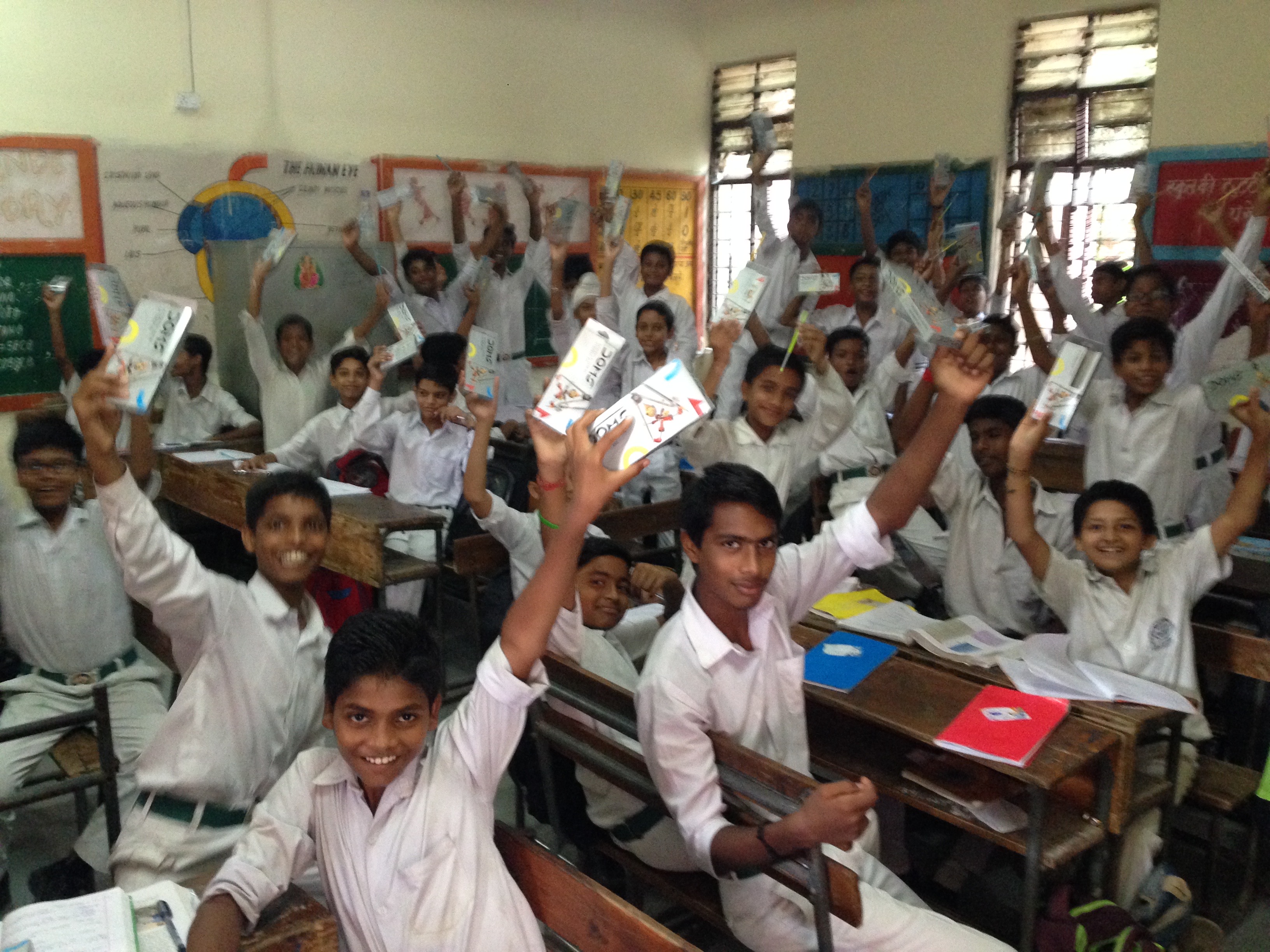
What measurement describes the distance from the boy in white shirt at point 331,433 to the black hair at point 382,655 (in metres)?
2.80

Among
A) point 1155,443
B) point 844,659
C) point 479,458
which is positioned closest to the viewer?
point 844,659

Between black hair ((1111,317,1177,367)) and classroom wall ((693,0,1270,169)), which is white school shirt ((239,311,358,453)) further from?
classroom wall ((693,0,1270,169))

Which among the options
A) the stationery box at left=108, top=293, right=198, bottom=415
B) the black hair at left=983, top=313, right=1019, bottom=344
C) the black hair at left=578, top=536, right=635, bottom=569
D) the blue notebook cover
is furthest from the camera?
the black hair at left=983, top=313, right=1019, bottom=344

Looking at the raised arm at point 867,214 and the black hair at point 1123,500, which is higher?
the raised arm at point 867,214

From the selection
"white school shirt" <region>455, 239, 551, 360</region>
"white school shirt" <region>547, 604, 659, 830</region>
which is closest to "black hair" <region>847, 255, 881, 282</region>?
"white school shirt" <region>455, 239, 551, 360</region>

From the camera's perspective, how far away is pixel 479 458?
2693 mm

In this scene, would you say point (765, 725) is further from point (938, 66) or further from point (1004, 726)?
point (938, 66)

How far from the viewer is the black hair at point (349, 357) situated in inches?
175

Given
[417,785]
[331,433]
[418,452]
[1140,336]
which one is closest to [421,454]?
[418,452]

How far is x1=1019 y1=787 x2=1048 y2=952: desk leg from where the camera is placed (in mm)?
1776

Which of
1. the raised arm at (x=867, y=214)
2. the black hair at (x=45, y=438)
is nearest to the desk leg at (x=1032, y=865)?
the black hair at (x=45, y=438)

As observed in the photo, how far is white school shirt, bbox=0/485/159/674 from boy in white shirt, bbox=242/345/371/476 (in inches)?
60.4

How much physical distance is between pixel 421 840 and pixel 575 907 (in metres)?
0.24

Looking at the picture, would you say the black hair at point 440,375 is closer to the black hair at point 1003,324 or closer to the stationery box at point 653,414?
the black hair at point 1003,324
